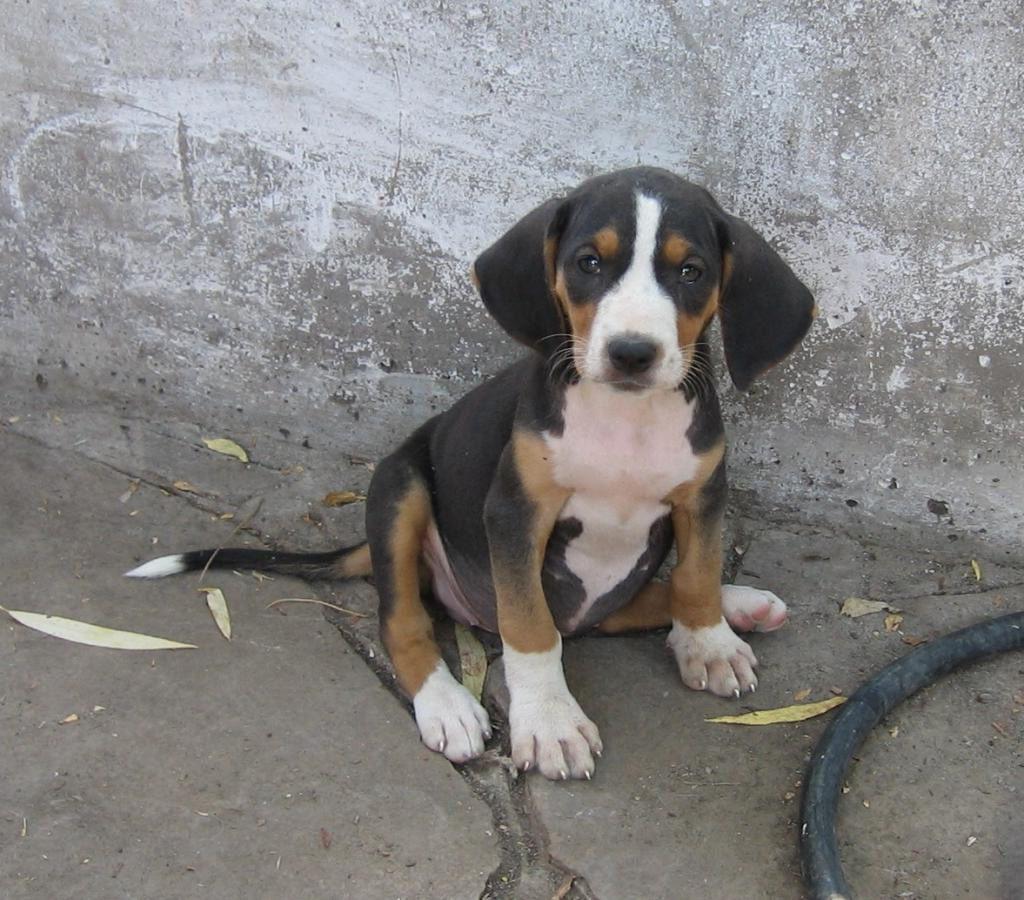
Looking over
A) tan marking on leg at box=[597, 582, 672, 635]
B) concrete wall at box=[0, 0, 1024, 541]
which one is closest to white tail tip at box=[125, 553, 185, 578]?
concrete wall at box=[0, 0, 1024, 541]

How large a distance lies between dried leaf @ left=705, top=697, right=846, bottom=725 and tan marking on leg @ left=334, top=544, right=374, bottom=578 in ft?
3.75

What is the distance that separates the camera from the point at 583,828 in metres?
2.85

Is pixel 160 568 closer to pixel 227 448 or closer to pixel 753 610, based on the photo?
pixel 227 448

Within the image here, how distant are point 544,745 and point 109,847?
1.03 meters

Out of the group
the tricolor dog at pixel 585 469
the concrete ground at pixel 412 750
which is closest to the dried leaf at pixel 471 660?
the tricolor dog at pixel 585 469

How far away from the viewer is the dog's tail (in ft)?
12.0

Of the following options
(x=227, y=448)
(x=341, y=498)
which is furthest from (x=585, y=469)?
(x=227, y=448)

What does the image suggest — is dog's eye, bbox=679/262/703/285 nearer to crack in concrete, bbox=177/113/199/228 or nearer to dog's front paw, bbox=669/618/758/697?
dog's front paw, bbox=669/618/758/697

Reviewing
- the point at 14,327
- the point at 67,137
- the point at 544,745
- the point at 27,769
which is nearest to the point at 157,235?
the point at 67,137

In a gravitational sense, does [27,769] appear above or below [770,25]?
below

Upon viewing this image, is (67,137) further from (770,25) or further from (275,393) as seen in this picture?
(770,25)

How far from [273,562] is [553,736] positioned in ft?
3.70

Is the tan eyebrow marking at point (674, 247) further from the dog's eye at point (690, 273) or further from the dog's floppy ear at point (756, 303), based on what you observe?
the dog's floppy ear at point (756, 303)

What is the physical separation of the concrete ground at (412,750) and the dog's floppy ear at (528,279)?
3.34ft
